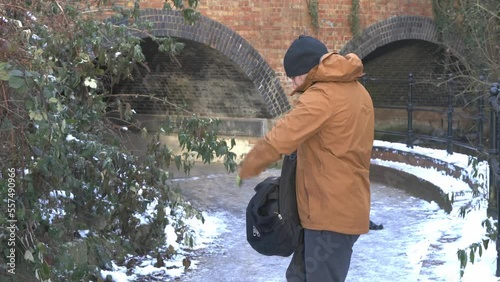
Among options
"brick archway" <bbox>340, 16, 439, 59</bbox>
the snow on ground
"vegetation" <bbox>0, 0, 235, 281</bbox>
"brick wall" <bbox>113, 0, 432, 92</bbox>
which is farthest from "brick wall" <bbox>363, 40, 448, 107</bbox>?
"vegetation" <bbox>0, 0, 235, 281</bbox>

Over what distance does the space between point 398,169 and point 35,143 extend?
6.27 metres

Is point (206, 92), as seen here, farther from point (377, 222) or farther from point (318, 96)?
point (318, 96)

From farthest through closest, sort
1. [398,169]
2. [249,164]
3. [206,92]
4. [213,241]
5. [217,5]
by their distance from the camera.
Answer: [206,92]
[217,5]
[398,169]
[213,241]
[249,164]

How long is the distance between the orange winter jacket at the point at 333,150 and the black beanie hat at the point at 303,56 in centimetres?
4

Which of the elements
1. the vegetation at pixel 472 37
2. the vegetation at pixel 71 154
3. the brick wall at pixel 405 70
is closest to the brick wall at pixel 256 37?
the vegetation at pixel 472 37

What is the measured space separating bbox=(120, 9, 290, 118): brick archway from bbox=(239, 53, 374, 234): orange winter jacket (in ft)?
24.4

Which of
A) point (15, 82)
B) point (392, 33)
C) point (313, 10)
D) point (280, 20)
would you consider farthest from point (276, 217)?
point (392, 33)

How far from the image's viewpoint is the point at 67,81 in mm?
5418

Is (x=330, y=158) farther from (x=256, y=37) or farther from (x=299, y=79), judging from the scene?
(x=256, y=37)

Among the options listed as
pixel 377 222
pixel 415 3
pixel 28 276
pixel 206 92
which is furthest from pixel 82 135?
pixel 415 3

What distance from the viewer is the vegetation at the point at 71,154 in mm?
3984

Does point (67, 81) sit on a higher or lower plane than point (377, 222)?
higher

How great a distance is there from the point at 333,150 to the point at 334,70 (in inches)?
13.2

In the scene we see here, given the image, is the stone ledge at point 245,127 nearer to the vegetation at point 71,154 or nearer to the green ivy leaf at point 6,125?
the vegetation at point 71,154
